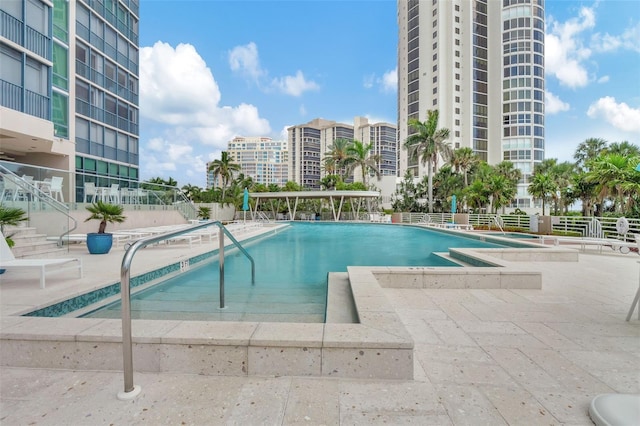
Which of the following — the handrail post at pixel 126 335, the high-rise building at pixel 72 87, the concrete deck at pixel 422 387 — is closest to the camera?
the concrete deck at pixel 422 387

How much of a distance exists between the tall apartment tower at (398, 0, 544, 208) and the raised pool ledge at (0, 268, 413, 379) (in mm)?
51797

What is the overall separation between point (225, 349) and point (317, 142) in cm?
9055

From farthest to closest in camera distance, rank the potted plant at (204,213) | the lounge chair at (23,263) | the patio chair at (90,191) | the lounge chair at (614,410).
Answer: the potted plant at (204,213) → the patio chair at (90,191) → the lounge chair at (23,263) → the lounge chair at (614,410)

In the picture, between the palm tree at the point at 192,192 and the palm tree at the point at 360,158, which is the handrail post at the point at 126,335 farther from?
the palm tree at the point at 192,192

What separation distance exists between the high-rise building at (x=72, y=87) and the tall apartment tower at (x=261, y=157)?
8900 centimetres

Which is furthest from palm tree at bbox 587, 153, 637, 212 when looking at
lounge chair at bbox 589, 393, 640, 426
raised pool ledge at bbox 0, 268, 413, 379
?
raised pool ledge at bbox 0, 268, 413, 379

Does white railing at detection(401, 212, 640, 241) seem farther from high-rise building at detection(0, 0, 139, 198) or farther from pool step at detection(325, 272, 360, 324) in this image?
high-rise building at detection(0, 0, 139, 198)

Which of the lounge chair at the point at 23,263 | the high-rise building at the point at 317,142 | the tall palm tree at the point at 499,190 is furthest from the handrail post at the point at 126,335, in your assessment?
the high-rise building at the point at 317,142

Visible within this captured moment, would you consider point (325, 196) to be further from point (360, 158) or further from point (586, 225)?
point (586, 225)

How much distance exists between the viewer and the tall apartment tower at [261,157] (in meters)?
116

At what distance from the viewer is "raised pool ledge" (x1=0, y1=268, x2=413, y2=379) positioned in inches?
88.0

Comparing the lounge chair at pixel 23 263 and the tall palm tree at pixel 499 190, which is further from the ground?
the tall palm tree at pixel 499 190

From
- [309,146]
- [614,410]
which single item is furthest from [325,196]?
[309,146]

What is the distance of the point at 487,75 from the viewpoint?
52.7 meters
